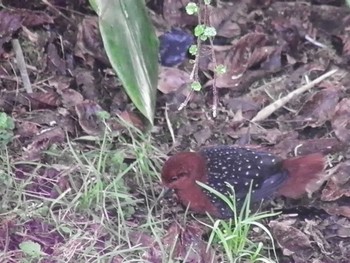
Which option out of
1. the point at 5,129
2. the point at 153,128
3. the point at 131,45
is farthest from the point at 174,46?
the point at 131,45

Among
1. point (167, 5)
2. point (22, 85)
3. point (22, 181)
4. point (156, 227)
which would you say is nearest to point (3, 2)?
point (22, 85)

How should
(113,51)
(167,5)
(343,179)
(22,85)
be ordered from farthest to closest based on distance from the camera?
(167,5) < (22,85) < (343,179) < (113,51)

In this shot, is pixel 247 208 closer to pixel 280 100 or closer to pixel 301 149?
pixel 301 149

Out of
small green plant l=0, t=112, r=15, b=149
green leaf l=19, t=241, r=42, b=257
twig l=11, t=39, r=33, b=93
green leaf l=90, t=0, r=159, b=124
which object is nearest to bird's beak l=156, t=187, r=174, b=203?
green leaf l=90, t=0, r=159, b=124

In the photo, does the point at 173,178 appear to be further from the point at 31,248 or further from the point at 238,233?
the point at 31,248

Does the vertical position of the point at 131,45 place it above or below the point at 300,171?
above

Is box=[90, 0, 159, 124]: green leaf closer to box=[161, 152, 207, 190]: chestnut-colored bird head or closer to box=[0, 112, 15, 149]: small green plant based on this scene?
box=[161, 152, 207, 190]: chestnut-colored bird head

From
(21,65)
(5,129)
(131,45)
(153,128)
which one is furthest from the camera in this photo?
(21,65)
